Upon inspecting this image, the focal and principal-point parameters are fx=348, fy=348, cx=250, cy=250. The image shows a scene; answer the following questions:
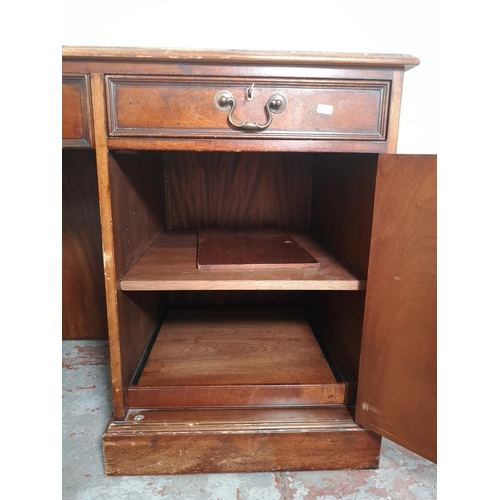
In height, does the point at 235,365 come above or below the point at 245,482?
above

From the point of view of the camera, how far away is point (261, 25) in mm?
1185

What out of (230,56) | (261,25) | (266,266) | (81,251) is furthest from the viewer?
(81,251)

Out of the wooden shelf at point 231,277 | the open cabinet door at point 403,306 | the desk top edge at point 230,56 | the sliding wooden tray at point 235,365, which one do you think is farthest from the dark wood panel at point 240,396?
the desk top edge at point 230,56

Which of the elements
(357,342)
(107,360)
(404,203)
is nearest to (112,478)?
(107,360)

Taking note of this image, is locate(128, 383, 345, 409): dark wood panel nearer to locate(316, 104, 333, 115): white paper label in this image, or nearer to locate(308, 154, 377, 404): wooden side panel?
locate(308, 154, 377, 404): wooden side panel

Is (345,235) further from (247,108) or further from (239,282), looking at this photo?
(247,108)

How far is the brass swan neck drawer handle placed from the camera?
0.74 metres

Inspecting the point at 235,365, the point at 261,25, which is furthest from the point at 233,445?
the point at 261,25

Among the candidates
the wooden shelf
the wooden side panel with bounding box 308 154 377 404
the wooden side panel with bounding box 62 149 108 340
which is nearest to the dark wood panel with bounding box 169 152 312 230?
the wooden side panel with bounding box 308 154 377 404

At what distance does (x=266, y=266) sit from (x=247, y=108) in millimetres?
399

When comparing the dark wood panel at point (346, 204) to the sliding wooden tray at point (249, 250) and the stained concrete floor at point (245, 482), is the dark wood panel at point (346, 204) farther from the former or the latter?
the stained concrete floor at point (245, 482)

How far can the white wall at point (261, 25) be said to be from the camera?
1.16m

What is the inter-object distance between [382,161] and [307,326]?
2.47 feet

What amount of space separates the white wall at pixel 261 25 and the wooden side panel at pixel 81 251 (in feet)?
1.39
